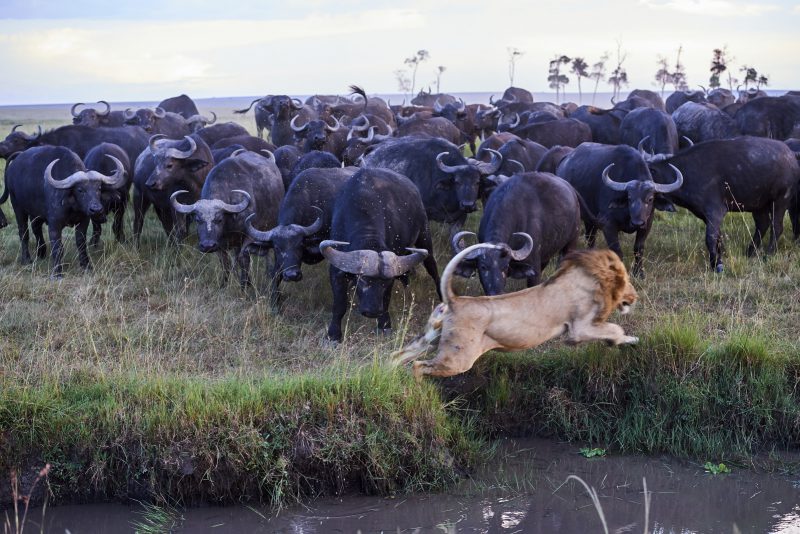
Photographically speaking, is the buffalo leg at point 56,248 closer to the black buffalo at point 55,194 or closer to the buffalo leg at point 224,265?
the black buffalo at point 55,194

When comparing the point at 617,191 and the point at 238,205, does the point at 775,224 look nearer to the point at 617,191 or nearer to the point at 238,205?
the point at 617,191

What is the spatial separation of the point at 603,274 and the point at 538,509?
59.9 inches

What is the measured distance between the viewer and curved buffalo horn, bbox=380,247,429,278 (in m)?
7.61

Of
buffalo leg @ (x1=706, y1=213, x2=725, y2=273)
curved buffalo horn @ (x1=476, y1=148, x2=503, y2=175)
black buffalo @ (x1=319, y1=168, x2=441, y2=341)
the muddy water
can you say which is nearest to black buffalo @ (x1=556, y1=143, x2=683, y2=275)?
buffalo leg @ (x1=706, y1=213, x2=725, y2=273)

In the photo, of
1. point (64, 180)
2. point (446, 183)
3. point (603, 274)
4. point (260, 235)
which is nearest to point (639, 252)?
point (446, 183)

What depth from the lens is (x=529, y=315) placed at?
6.09 meters

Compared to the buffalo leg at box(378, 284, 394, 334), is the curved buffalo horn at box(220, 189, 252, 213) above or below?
above

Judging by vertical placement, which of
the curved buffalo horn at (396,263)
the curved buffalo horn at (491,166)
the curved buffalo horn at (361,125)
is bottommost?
the curved buffalo horn at (396,263)

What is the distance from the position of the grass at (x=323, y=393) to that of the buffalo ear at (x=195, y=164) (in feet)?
8.69

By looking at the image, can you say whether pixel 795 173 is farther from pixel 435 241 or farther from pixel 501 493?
pixel 501 493

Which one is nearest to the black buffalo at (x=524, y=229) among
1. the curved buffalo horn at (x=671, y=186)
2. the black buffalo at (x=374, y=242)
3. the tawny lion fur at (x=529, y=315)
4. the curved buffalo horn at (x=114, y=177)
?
the black buffalo at (x=374, y=242)

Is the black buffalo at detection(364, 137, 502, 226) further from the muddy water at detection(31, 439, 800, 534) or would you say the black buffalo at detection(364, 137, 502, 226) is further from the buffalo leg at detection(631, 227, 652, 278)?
the muddy water at detection(31, 439, 800, 534)

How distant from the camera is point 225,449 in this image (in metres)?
5.90

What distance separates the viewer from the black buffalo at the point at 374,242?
7.61 meters
